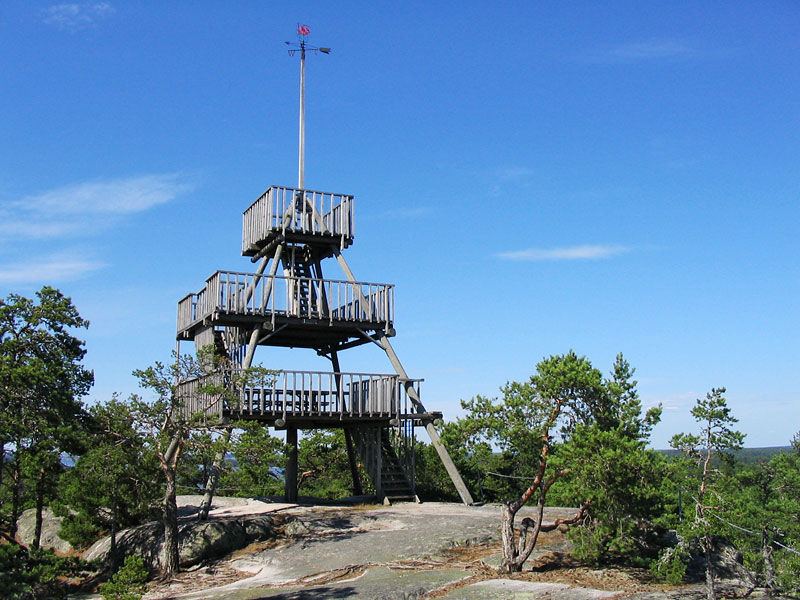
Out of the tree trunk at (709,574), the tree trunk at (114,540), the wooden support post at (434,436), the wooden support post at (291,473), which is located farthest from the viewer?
the wooden support post at (291,473)

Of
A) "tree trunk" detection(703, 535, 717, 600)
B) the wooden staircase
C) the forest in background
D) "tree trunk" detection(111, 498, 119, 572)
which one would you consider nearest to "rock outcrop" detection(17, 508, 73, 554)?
the forest in background

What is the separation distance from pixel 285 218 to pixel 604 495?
15858 millimetres

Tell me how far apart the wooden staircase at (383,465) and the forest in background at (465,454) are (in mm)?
6188

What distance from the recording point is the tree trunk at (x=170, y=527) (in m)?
18.4

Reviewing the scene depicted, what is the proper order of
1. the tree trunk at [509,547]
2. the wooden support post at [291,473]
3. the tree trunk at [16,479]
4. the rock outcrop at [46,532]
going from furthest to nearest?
1. the wooden support post at [291,473]
2. the rock outcrop at [46,532]
3. the tree trunk at [16,479]
4. the tree trunk at [509,547]

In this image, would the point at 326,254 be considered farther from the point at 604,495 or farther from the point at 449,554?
the point at 604,495

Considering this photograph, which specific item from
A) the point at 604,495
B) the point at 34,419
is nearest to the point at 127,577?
the point at 34,419

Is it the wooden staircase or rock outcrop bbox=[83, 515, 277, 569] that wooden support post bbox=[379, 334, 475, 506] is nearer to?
the wooden staircase

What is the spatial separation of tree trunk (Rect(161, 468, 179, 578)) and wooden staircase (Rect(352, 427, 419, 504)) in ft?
27.6

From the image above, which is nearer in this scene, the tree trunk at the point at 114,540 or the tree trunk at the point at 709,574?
the tree trunk at the point at 709,574

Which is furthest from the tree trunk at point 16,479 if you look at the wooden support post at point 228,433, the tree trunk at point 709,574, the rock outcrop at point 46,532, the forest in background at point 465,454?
the tree trunk at point 709,574

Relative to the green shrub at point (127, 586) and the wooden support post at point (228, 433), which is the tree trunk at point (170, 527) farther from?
the green shrub at point (127, 586)

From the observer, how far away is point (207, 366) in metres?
20.4

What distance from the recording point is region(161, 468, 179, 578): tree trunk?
726 inches
